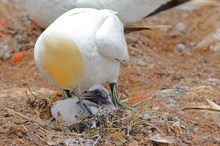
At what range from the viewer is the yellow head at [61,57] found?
3531 millimetres

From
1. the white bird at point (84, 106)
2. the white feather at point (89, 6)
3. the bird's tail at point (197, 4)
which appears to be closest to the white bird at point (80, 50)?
the white bird at point (84, 106)

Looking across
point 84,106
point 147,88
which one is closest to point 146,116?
point 84,106

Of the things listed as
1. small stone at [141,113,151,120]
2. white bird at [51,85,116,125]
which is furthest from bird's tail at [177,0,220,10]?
small stone at [141,113,151,120]

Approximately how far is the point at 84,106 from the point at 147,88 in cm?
110

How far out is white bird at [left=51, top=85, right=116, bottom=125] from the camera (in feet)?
12.9

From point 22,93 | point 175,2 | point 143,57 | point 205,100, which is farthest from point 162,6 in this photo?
point 22,93

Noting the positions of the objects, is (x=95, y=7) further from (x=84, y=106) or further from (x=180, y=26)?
(x=180, y=26)

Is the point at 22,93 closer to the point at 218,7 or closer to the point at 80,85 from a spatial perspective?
the point at 80,85

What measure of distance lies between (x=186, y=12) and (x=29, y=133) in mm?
3612

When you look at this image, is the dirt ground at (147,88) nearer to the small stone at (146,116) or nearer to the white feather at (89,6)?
the small stone at (146,116)

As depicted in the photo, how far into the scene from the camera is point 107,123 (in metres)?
3.73

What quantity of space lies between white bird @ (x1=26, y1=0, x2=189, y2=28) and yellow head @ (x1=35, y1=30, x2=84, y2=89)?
3.60 ft

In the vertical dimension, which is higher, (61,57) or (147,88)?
(61,57)

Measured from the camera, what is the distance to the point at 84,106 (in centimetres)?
397
